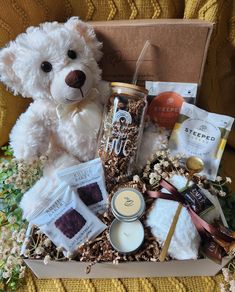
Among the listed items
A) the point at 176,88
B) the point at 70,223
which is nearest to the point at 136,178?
the point at 70,223

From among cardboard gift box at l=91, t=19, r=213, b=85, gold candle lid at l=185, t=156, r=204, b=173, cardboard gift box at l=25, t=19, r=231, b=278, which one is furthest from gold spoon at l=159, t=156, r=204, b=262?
cardboard gift box at l=91, t=19, r=213, b=85

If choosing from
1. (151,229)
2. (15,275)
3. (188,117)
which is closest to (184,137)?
(188,117)

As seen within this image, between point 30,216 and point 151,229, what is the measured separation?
11.9 inches

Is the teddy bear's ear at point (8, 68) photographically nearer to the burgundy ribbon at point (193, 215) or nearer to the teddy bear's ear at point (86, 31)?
the teddy bear's ear at point (86, 31)

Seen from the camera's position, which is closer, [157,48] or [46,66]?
[46,66]

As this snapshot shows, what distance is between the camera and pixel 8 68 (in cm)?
91

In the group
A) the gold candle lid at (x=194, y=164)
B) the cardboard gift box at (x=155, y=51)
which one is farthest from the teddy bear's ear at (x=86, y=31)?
the gold candle lid at (x=194, y=164)

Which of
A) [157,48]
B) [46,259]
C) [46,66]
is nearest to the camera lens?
[46,259]

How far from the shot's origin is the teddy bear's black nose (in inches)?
34.1

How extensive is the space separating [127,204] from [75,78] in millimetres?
341

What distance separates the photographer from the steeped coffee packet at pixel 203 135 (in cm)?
97

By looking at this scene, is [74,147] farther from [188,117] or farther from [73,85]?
[188,117]

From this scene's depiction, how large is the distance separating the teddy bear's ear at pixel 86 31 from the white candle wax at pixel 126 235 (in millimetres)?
481

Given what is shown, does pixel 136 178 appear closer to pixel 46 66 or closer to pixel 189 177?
pixel 189 177
